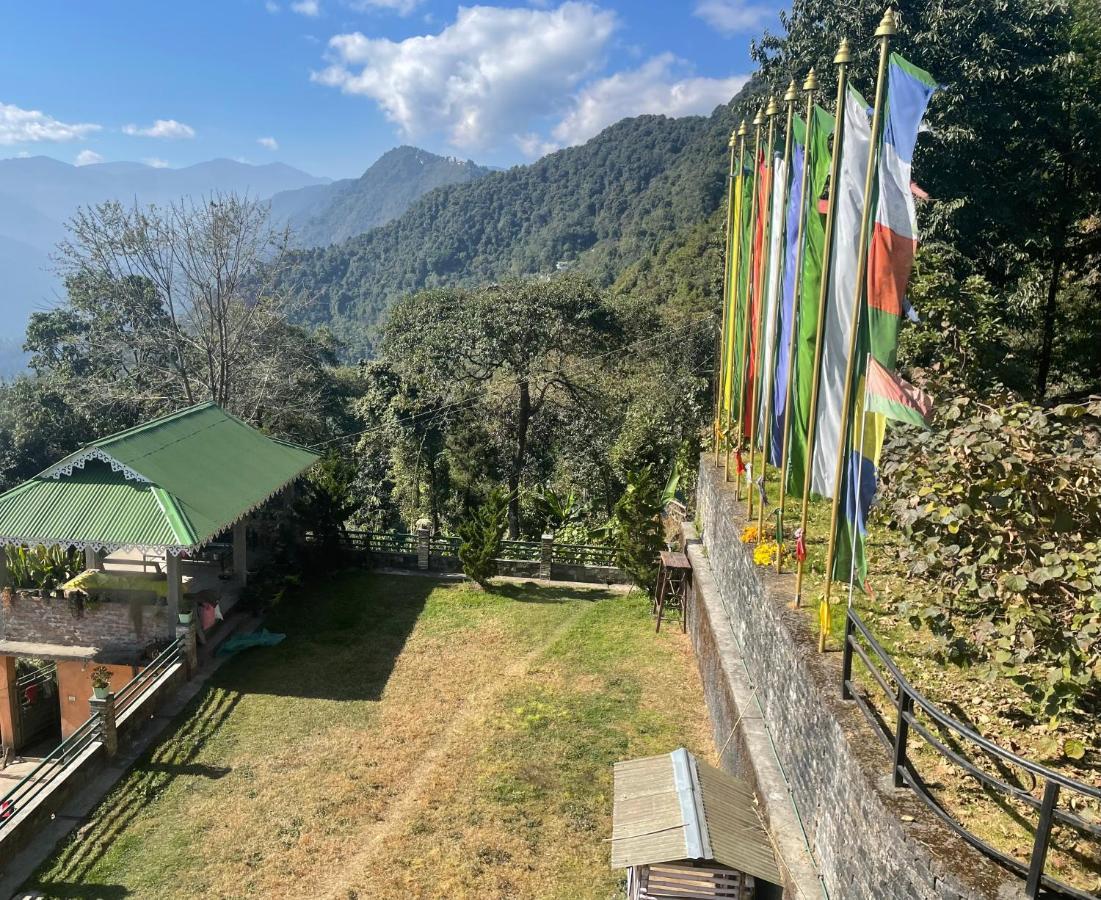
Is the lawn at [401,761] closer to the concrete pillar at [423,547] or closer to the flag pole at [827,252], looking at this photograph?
the concrete pillar at [423,547]

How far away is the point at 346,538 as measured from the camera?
18.2m

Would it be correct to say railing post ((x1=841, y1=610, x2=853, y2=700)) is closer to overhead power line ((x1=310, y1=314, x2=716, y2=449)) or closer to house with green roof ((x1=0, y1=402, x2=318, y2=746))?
house with green roof ((x1=0, y1=402, x2=318, y2=746))

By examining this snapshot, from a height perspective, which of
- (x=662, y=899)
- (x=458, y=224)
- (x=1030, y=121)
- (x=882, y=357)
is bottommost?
(x=662, y=899)

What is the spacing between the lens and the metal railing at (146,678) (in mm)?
11102

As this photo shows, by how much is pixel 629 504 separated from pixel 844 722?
9.89 meters

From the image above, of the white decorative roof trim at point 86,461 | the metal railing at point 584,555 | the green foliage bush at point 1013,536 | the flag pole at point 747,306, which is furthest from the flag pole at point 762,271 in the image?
the white decorative roof trim at point 86,461

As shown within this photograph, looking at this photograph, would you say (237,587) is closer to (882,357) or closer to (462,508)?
(462,508)

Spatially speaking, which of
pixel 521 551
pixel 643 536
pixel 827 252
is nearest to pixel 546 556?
pixel 521 551

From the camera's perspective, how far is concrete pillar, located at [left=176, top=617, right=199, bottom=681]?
12.7m

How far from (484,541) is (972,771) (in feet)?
43.6

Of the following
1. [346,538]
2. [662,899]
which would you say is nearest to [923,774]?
[662,899]

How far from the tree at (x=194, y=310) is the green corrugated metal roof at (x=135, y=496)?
8.69 metres

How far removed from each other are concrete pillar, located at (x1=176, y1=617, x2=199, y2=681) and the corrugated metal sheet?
830cm

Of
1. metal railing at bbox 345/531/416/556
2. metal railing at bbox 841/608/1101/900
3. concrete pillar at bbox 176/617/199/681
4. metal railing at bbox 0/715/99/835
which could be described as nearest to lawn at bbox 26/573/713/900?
concrete pillar at bbox 176/617/199/681
